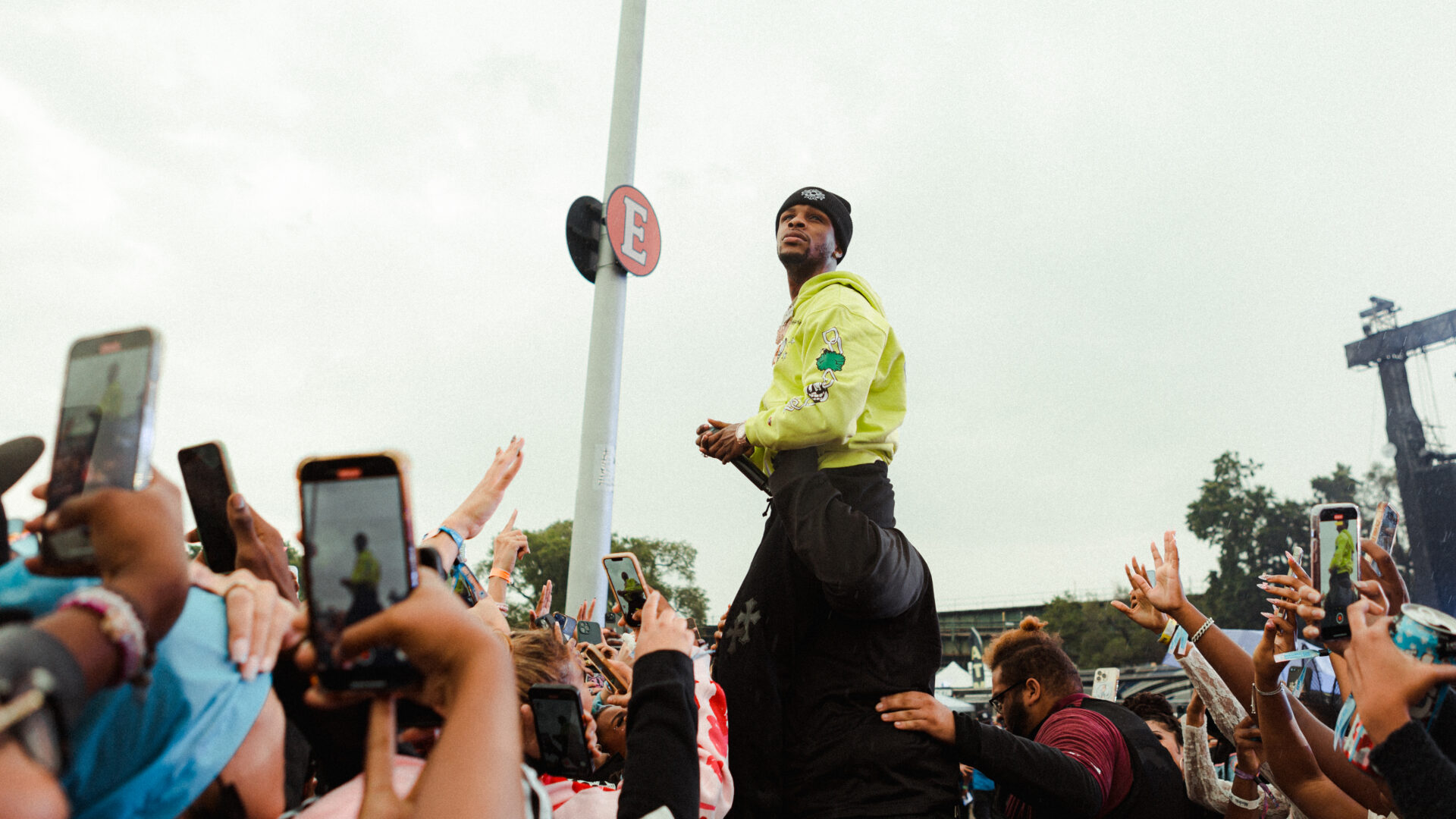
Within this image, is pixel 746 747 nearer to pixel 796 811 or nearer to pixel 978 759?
pixel 796 811

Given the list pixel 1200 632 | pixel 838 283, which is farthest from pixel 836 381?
pixel 1200 632

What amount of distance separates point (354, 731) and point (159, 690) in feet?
0.61

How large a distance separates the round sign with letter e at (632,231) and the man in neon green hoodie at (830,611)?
4628 mm

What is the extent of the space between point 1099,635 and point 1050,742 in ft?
138

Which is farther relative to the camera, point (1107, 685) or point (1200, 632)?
point (1107, 685)

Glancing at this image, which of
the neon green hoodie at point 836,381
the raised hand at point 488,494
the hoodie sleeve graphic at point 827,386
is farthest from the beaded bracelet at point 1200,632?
the raised hand at point 488,494

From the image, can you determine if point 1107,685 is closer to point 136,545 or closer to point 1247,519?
point 136,545

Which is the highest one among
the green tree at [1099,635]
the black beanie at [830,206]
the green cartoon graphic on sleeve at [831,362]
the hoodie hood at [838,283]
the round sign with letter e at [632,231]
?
the round sign with letter e at [632,231]

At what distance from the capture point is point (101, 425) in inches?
29.5

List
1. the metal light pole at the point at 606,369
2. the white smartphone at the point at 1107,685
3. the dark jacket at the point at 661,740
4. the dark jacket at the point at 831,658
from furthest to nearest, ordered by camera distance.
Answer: the metal light pole at the point at 606,369 → the white smartphone at the point at 1107,685 → the dark jacket at the point at 831,658 → the dark jacket at the point at 661,740

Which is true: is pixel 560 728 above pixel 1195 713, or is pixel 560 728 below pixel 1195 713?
above

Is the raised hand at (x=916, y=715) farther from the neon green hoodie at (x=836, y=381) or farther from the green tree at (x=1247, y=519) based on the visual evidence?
the green tree at (x=1247, y=519)

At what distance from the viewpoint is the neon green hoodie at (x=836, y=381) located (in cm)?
235

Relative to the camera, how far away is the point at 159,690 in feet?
2.40
